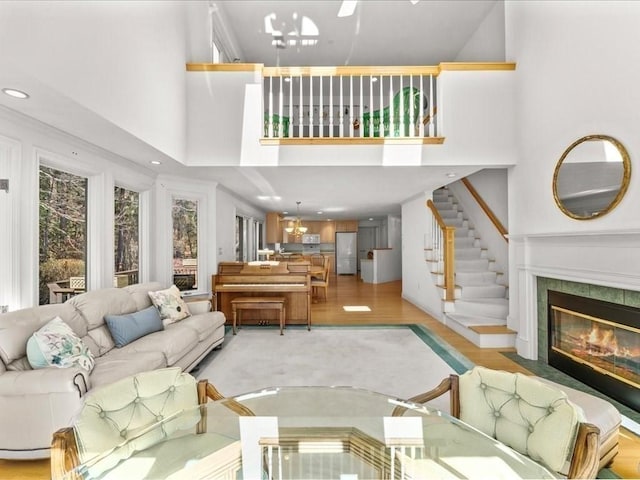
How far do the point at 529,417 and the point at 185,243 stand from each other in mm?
4954

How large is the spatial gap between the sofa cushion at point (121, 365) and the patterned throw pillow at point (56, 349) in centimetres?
9

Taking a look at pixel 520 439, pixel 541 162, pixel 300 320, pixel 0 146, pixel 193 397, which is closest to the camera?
pixel 520 439

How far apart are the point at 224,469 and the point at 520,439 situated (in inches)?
50.2

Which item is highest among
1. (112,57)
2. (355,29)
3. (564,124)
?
(355,29)

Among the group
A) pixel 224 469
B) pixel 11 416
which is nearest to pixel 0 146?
pixel 11 416

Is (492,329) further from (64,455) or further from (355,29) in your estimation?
(355,29)

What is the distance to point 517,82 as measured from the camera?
153 inches

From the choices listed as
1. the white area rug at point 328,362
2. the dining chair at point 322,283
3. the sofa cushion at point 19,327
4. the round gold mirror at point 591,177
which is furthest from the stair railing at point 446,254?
the sofa cushion at point 19,327

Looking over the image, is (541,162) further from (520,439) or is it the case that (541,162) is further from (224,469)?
(224,469)

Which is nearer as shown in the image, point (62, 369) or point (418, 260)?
point (62, 369)

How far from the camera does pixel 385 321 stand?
5520 millimetres

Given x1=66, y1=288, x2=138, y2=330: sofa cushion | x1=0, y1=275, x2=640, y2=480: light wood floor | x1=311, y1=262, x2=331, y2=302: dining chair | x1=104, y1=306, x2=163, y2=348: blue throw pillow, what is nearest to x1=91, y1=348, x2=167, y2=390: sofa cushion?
x1=104, y1=306, x2=163, y2=348: blue throw pillow

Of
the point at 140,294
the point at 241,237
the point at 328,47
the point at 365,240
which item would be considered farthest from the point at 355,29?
the point at 365,240

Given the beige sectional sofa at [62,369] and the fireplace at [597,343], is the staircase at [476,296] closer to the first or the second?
the fireplace at [597,343]
